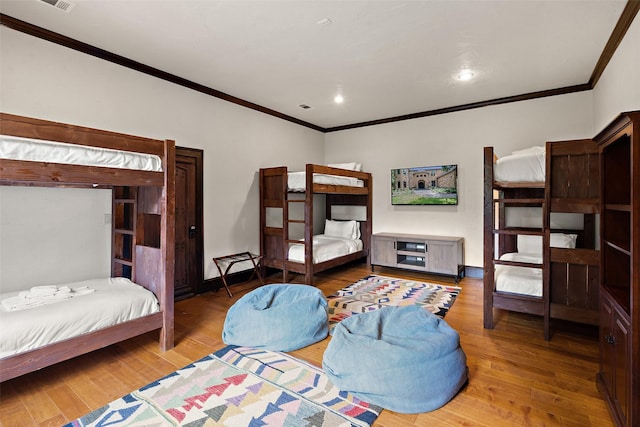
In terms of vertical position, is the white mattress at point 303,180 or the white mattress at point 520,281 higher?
the white mattress at point 303,180

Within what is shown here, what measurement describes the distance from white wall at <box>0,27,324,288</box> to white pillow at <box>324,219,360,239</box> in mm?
1283

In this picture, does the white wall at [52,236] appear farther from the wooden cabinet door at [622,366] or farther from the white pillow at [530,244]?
the white pillow at [530,244]

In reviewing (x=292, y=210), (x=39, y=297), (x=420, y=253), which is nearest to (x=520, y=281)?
(x=420, y=253)

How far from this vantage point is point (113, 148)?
2.24 meters

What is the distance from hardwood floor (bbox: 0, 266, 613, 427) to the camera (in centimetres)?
179

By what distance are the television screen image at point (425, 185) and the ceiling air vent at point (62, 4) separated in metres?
4.67

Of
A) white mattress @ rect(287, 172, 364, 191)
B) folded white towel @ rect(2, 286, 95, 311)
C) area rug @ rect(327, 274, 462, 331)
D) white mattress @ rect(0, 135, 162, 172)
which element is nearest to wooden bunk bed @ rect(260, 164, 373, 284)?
white mattress @ rect(287, 172, 364, 191)

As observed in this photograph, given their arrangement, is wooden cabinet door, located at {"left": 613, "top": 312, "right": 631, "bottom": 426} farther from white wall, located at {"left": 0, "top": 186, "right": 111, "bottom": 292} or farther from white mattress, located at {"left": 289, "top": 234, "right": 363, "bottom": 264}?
white wall, located at {"left": 0, "top": 186, "right": 111, "bottom": 292}

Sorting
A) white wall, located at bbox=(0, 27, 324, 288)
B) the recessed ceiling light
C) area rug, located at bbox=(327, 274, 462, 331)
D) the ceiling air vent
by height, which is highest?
the recessed ceiling light

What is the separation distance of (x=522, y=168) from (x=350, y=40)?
2.09 m

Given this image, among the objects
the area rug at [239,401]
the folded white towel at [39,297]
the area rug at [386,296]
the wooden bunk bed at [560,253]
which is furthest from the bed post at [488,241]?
the folded white towel at [39,297]

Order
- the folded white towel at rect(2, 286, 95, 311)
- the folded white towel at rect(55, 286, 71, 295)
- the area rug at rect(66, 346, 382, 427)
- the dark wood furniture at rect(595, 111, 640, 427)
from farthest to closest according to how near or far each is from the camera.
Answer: the folded white towel at rect(55, 286, 71, 295) < the folded white towel at rect(2, 286, 95, 311) < the area rug at rect(66, 346, 382, 427) < the dark wood furniture at rect(595, 111, 640, 427)

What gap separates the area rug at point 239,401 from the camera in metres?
1.75

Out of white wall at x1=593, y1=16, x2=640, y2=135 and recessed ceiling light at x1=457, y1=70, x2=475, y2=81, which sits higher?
recessed ceiling light at x1=457, y1=70, x2=475, y2=81
